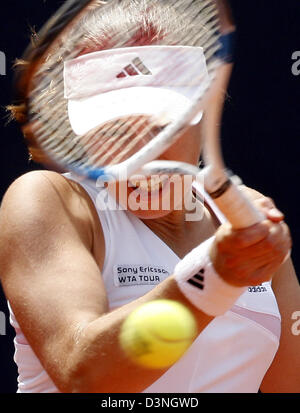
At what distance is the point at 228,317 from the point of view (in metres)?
1.33

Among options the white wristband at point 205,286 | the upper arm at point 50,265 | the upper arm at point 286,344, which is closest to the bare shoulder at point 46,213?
the upper arm at point 50,265

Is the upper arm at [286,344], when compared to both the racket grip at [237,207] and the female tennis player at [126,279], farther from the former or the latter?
the racket grip at [237,207]

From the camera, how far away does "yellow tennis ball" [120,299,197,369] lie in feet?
3.33

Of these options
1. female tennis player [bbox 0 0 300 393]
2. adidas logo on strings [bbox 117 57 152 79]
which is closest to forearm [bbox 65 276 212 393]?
female tennis player [bbox 0 0 300 393]

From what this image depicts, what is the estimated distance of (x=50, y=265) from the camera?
1.15 m

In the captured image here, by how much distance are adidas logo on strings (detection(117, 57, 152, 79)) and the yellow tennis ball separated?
1.00ft

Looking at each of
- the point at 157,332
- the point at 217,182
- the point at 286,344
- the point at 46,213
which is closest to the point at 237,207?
the point at 217,182

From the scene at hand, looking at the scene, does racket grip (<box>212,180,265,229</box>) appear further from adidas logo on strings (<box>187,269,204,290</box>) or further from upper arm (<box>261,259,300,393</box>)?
upper arm (<box>261,259,300,393</box>)

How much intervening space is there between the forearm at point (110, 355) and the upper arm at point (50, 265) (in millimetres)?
25

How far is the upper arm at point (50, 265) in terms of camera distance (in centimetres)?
109

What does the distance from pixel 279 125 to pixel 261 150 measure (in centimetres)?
8

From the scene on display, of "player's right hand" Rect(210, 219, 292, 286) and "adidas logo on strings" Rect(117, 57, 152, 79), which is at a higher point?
"adidas logo on strings" Rect(117, 57, 152, 79)
